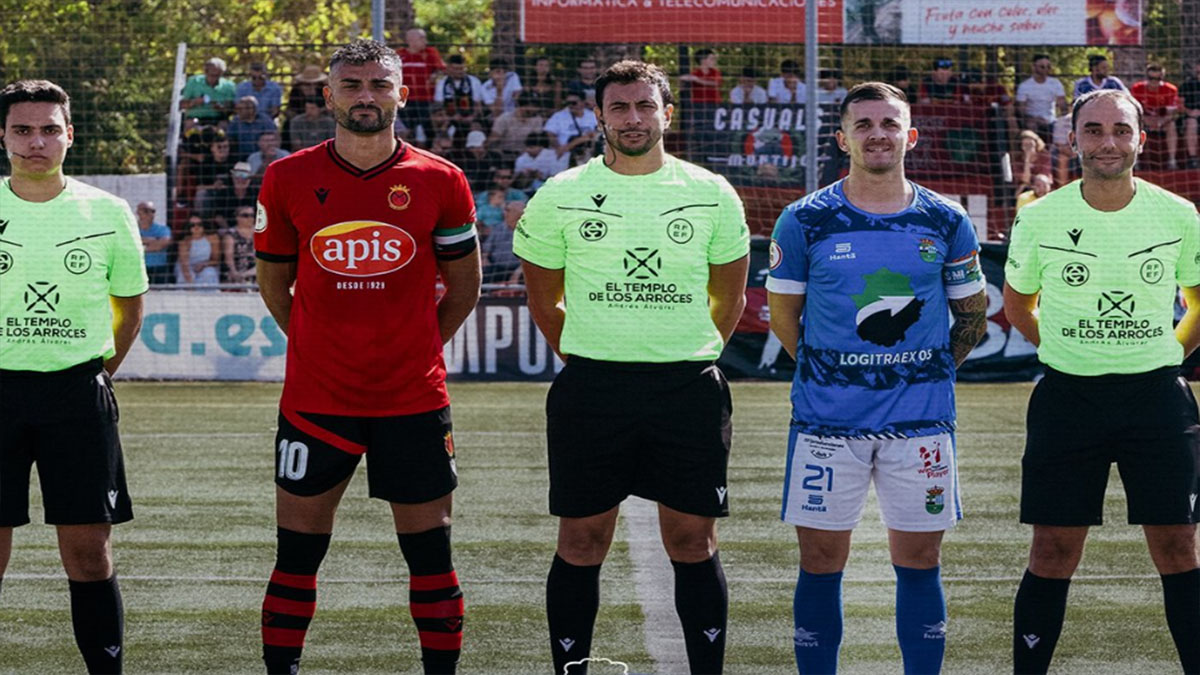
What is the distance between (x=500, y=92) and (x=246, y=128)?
275cm

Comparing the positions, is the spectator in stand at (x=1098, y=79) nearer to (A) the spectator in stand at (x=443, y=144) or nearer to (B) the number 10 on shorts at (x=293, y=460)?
(A) the spectator in stand at (x=443, y=144)

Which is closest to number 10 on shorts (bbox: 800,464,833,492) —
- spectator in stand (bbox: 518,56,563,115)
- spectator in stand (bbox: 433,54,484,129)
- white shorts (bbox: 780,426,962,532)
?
white shorts (bbox: 780,426,962,532)

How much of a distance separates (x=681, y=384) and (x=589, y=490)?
0.45m

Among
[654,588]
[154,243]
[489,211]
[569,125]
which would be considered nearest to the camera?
[654,588]

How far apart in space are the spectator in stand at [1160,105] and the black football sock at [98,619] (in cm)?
1509

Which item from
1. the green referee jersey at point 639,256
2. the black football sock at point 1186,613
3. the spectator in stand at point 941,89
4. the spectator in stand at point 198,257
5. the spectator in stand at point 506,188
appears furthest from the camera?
the spectator in stand at point 941,89

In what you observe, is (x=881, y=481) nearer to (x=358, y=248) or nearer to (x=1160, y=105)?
(x=358, y=248)

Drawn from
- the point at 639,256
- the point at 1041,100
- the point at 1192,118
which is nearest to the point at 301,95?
the point at 1041,100

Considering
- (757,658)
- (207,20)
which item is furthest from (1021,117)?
(207,20)

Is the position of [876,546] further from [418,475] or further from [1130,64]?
[1130,64]

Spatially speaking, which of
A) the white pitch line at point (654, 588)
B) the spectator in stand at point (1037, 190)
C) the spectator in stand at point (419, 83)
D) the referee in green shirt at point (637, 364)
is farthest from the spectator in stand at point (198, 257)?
the referee in green shirt at point (637, 364)

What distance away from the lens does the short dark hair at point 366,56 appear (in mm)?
5527

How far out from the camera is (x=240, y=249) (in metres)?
17.8

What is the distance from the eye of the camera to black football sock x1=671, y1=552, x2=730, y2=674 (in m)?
5.57
